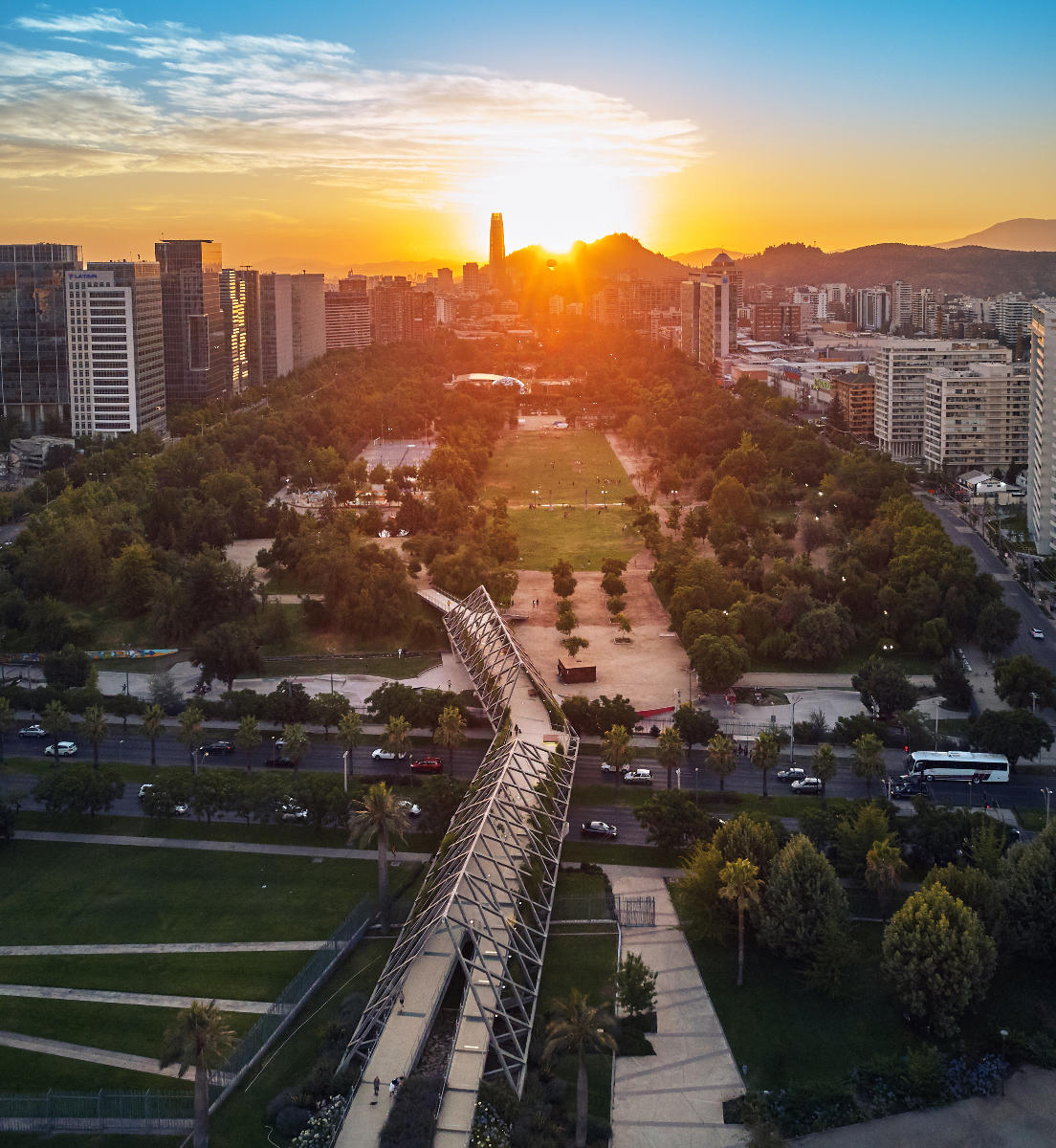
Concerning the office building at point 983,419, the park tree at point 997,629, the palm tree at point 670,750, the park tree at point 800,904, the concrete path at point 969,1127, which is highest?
the office building at point 983,419

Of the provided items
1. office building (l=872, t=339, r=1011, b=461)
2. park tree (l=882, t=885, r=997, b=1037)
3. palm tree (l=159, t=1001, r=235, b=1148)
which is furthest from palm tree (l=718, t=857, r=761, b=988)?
office building (l=872, t=339, r=1011, b=461)

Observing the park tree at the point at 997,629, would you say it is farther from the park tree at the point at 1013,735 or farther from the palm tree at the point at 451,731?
the palm tree at the point at 451,731

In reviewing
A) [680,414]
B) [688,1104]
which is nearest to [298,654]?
[688,1104]

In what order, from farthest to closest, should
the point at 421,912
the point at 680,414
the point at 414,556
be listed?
the point at 680,414
the point at 414,556
the point at 421,912

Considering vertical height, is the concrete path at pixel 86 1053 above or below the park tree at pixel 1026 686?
below

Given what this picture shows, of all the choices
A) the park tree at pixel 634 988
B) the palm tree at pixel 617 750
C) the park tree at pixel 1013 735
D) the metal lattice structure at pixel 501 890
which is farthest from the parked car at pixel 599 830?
the park tree at pixel 1013 735

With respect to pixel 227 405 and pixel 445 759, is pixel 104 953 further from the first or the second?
pixel 227 405

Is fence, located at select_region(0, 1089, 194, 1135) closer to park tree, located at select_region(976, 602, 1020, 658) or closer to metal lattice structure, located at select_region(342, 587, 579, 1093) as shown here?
metal lattice structure, located at select_region(342, 587, 579, 1093)
